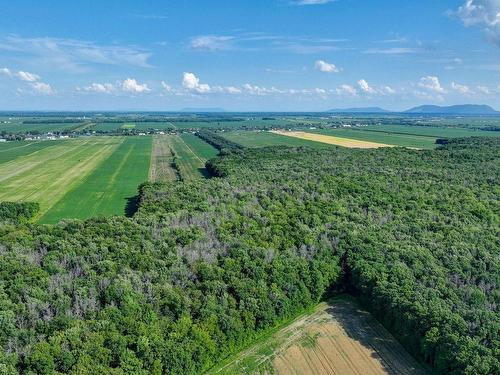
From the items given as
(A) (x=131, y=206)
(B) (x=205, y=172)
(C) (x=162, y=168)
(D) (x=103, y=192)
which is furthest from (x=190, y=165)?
(A) (x=131, y=206)

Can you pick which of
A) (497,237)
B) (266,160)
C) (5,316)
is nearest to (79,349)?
(5,316)

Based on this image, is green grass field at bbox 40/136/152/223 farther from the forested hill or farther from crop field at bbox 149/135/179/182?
the forested hill

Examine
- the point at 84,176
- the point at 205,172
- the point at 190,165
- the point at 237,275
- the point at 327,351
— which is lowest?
the point at 327,351

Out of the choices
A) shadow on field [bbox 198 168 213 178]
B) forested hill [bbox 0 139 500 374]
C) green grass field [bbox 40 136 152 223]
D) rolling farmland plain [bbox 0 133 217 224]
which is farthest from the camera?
shadow on field [bbox 198 168 213 178]

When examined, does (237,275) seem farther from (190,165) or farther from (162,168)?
(190,165)

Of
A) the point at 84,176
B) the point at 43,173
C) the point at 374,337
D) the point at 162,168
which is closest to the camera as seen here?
the point at 374,337

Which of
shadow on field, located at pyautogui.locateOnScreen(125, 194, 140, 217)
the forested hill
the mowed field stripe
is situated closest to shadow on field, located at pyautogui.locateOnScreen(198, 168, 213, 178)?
the mowed field stripe

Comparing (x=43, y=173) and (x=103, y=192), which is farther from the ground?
(x=43, y=173)
